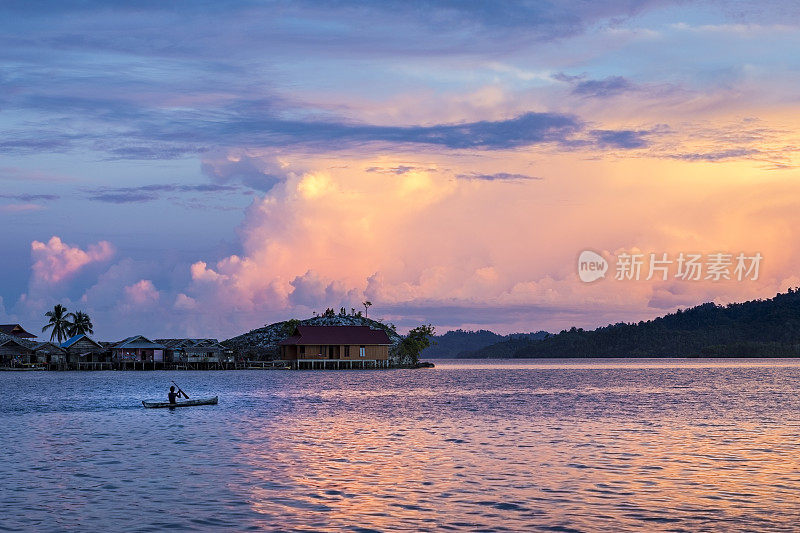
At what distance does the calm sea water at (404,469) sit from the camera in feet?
82.1

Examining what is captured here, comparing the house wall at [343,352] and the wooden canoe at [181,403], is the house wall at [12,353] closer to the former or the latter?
the house wall at [343,352]

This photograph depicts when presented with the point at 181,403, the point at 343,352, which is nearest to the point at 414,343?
the point at 343,352

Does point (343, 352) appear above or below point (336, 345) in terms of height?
below

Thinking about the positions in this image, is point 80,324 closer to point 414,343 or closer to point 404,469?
point 414,343

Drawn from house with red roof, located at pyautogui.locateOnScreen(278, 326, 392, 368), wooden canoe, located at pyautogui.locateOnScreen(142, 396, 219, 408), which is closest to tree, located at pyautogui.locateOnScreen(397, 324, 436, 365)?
house with red roof, located at pyautogui.locateOnScreen(278, 326, 392, 368)

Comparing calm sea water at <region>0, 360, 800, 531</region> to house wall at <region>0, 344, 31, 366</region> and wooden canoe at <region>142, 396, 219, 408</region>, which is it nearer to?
wooden canoe at <region>142, 396, 219, 408</region>

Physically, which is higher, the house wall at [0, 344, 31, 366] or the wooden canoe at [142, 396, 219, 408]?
the house wall at [0, 344, 31, 366]

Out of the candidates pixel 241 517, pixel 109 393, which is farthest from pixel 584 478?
pixel 109 393

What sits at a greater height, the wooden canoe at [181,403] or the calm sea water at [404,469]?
the wooden canoe at [181,403]

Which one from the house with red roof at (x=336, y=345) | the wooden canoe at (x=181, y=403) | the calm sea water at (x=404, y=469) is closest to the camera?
the calm sea water at (x=404, y=469)

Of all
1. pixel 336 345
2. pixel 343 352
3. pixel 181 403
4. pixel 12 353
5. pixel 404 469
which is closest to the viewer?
pixel 404 469

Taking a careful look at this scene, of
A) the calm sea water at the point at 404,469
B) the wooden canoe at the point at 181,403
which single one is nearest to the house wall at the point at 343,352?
the wooden canoe at the point at 181,403

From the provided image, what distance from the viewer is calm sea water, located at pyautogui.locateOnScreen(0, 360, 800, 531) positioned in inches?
985

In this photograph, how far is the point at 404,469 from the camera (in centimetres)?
3394
